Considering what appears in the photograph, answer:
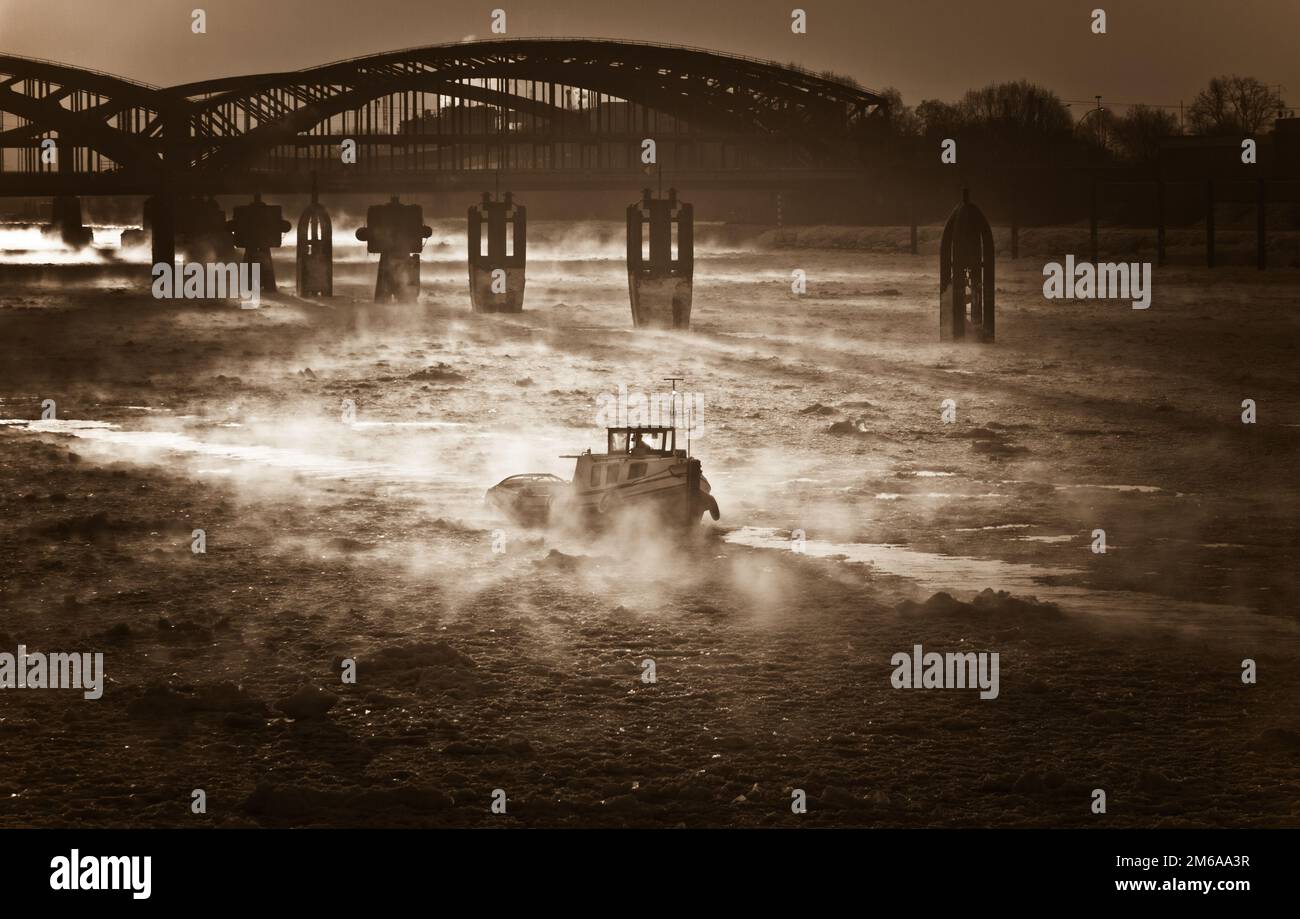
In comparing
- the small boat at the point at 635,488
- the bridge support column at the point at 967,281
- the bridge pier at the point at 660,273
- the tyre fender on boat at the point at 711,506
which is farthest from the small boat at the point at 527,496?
the bridge pier at the point at 660,273

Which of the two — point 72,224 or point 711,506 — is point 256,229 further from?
point 72,224

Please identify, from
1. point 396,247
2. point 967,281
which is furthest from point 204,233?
point 967,281

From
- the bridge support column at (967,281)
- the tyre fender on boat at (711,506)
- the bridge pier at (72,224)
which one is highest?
the bridge pier at (72,224)

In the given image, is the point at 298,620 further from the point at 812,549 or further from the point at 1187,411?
the point at 1187,411

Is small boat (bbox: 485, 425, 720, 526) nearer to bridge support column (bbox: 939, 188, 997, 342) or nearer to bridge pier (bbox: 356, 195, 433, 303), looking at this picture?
bridge support column (bbox: 939, 188, 997, 342)

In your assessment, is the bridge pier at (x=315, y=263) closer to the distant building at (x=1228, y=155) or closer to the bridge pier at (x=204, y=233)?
the bridge pier at (x=204, y=233)

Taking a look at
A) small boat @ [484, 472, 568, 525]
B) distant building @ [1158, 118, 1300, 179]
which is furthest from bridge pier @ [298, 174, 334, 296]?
small boat @ [484, 472, 568, 525]
